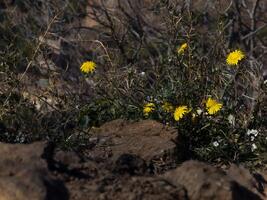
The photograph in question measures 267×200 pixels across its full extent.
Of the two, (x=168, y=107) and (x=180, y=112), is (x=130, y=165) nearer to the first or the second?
(x=180, y=112)

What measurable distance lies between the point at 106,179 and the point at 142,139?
103 centimetres

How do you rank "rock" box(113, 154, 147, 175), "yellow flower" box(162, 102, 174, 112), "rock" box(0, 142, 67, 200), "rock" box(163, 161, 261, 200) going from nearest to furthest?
"rock" box(0, 142, 67, 200), "rock" box(163, 161, 261, 200), "rock" box(113, 154, 147, 175), "yellow flower" box(162, 102, 174, 112)

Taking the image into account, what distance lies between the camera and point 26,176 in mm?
3387

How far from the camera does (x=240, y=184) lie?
3729mm

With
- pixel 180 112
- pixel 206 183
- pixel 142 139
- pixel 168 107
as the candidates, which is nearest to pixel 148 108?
pixel 168 107

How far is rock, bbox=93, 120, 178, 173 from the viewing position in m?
4.34

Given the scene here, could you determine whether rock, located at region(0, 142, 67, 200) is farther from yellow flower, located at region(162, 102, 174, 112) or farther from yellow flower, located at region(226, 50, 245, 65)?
yellow flower, located at region(226, 50, 245, 65)

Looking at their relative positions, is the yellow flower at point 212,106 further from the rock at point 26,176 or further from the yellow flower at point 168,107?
the rock at point 26,176

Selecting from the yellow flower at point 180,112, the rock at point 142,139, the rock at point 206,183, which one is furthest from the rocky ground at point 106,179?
the yellow flower at point 180,112

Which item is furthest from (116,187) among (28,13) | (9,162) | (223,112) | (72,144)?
(28,13)

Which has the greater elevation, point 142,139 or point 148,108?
point 148,108

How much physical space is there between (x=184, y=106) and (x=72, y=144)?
2.72ft

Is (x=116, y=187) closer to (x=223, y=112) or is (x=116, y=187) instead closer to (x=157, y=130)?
(x=157, y=130)

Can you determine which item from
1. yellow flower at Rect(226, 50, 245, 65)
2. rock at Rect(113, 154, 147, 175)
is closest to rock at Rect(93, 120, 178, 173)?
rock at Rect(113, 154, 147, 175)
